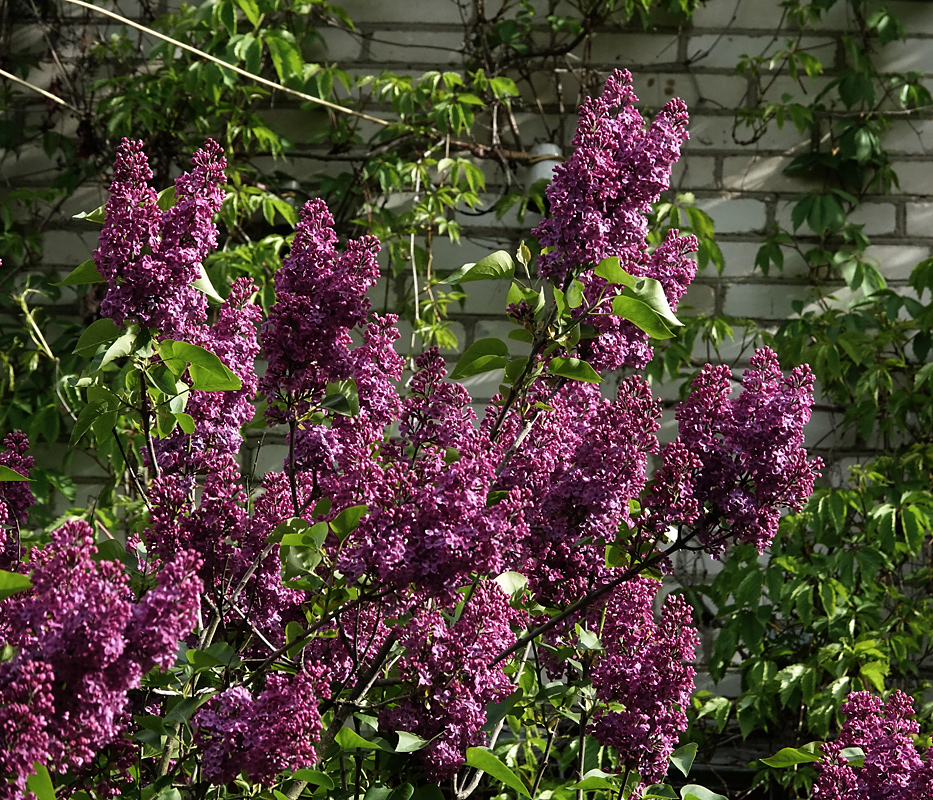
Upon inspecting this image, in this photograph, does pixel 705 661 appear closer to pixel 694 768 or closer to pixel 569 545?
pixel 694 768

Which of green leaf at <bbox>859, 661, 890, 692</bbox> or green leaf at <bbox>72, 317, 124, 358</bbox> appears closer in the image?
green leaf at <bbox>72, 317, 124, 358</bbox>

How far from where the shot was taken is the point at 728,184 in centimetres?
288

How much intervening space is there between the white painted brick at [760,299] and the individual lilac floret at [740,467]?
1963 mm

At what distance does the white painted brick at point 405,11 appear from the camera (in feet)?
9.40

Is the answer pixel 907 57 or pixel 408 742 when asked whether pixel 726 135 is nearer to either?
pixel 907 57

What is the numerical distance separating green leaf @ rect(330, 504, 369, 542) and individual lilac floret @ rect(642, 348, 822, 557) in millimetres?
270

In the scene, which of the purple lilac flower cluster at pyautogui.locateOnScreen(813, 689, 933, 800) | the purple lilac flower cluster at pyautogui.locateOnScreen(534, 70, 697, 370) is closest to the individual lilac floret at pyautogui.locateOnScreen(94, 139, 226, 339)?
the purple lilac flower cluster at pyautogui.locateOnScreen(534, 70, 697, 370)

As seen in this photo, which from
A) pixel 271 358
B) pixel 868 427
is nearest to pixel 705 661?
pixel 868 427

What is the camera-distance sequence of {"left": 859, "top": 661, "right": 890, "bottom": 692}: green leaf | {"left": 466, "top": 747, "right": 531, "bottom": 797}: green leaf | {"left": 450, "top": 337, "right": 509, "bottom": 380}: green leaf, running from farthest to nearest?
{"left": 859, "top": 661, "right": 890, "bottom": 692}: green leaf < {"left": 450, "top": 337, "right": 509, "bottom": 380}: green leaf < {"left": 466, "top": 747, "right": 531, "bottom": 797}: green leaf

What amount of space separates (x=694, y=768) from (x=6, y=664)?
89.1 inches

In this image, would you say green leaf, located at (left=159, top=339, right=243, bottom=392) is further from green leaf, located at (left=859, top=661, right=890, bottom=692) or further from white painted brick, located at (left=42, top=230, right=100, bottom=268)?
white painted brick, located at (left=42, top=230, right=100, bottom=268)

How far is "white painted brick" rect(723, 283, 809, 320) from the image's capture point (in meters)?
2.84

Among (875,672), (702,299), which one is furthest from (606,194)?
(702,299)

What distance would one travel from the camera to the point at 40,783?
23.3 inches
